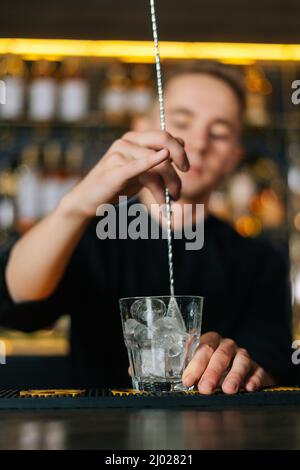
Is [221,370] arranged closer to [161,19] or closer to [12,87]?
[161,19]

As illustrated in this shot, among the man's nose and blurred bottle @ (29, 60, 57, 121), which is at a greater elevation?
blurred bottle @ (29, 60, 57, 121)

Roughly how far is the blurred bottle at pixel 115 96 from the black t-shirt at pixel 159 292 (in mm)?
1098

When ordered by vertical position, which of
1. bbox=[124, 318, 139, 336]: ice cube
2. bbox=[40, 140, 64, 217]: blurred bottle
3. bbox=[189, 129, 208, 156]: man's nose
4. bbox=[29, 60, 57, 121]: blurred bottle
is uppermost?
bbox=[29, 60, 57, 121]: blurred bottle

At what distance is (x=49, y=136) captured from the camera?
2.90 metres

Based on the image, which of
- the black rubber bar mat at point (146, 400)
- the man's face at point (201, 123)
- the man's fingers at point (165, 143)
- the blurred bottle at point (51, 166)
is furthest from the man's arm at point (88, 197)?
the blurred bottle at point (51, 166)

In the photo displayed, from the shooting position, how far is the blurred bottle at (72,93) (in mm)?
2871

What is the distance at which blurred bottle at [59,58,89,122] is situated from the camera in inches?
113

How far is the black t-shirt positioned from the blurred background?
42.8 inches

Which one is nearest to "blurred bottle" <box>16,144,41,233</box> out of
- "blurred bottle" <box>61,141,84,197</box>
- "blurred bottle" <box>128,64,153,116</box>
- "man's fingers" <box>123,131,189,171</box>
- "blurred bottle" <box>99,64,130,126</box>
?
"blurred bottle" <box>61,141,84,197</box>

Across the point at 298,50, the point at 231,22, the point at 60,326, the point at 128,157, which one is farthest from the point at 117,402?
the point at 298,50

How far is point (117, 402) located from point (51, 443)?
26cm

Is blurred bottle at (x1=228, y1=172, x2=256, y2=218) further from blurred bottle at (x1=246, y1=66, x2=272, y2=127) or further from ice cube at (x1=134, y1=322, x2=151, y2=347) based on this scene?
ice cube at (x1=134, y1=322, x2=151, y2=347)

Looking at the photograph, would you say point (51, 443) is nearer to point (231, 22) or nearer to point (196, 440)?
point (196, 440)
